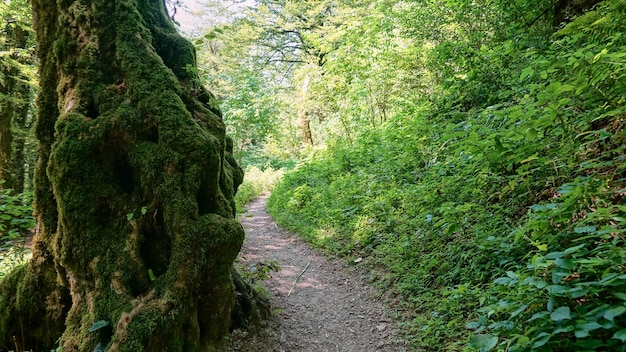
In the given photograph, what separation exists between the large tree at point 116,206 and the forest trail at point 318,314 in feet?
3.36

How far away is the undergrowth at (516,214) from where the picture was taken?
212 cm

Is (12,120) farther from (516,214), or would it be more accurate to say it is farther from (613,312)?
(613,312)

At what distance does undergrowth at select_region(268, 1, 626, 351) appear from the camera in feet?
6.97

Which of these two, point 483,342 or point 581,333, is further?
point 483,342

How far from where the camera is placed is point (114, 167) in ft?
11.4

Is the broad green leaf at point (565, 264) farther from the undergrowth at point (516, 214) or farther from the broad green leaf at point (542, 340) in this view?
the broad green leaf at point (542, 340)

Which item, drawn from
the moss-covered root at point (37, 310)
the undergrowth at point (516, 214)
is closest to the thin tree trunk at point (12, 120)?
the moss-covered root at point (37, 310)

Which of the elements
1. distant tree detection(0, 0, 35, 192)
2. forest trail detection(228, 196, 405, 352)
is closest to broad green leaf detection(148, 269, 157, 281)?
forest trail detection(228, 196, 405, 352)

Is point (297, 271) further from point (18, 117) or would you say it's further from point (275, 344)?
point (18, 117)

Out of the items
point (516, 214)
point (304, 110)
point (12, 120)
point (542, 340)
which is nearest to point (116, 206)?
point (542, 340)

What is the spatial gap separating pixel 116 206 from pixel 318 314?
3.31m

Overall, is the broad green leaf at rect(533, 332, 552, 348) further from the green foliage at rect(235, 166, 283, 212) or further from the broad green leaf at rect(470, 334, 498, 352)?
the green foliage at rect(235, 166, 283, 212)

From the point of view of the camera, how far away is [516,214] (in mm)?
4211

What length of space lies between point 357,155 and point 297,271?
495 centimetres
